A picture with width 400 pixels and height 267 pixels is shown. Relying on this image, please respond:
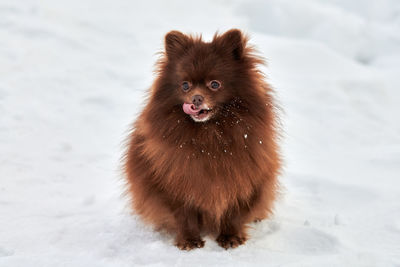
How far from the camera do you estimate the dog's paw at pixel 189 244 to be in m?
3.70

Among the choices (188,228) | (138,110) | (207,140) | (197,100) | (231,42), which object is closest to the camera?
(197,100)

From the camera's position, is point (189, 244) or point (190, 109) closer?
point (190, 109)

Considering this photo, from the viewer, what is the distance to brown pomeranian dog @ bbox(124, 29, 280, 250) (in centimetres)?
348

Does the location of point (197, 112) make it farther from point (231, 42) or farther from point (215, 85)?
point (231, 42)

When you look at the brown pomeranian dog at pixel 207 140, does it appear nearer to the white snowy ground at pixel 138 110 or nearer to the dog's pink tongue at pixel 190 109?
the dog's pink tongue at pixel 190 109

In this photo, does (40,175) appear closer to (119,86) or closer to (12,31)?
(119,86)

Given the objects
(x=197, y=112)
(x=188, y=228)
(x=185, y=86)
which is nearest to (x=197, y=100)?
(x=197, y=112)

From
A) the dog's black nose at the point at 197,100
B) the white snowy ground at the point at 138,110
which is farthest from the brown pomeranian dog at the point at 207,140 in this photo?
the white snowy ground at the point at 138,110

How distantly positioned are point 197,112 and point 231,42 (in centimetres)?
67

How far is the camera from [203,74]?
3.47 m

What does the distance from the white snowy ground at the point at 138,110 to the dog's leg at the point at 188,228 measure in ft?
0.36

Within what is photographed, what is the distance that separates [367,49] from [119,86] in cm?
502

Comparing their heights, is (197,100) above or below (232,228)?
above

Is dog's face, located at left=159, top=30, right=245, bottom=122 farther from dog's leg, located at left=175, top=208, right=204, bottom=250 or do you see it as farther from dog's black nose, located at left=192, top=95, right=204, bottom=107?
dog's leg, located at left=175, top=208, right=204, bottom=250
